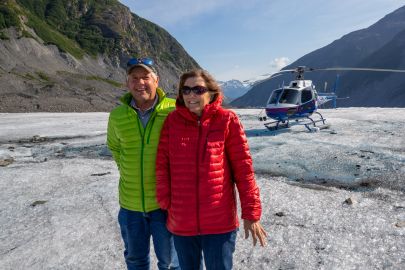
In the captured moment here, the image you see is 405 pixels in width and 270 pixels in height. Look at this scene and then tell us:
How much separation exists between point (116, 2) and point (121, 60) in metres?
37.4

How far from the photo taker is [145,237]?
346 cm

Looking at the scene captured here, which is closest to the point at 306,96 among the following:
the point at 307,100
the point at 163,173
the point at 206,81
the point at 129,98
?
the point at 307,100

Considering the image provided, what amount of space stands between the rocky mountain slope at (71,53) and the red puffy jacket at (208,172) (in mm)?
35552

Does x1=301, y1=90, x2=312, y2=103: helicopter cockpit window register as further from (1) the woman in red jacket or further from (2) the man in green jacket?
(1) the woman in red jacket

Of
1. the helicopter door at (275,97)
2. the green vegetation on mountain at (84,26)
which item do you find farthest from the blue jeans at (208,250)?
the green vegetation on mountain at (84,26)

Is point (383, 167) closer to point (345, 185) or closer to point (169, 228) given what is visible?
point (345, 185)

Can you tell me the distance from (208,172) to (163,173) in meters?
0.43

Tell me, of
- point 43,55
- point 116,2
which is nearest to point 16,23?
point 43,55

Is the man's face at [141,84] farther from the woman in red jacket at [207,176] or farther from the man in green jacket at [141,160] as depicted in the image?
the woman in red jacket at [207,176]

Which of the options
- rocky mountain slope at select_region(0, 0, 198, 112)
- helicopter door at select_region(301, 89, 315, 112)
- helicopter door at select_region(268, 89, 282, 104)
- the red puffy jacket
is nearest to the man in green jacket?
the red puffy jacket

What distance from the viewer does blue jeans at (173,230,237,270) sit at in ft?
9.75

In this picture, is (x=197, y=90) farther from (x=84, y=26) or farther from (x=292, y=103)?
(x=84, y=26)

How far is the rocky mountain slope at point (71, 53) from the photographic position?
43.1m

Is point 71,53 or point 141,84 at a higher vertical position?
point 71,53
